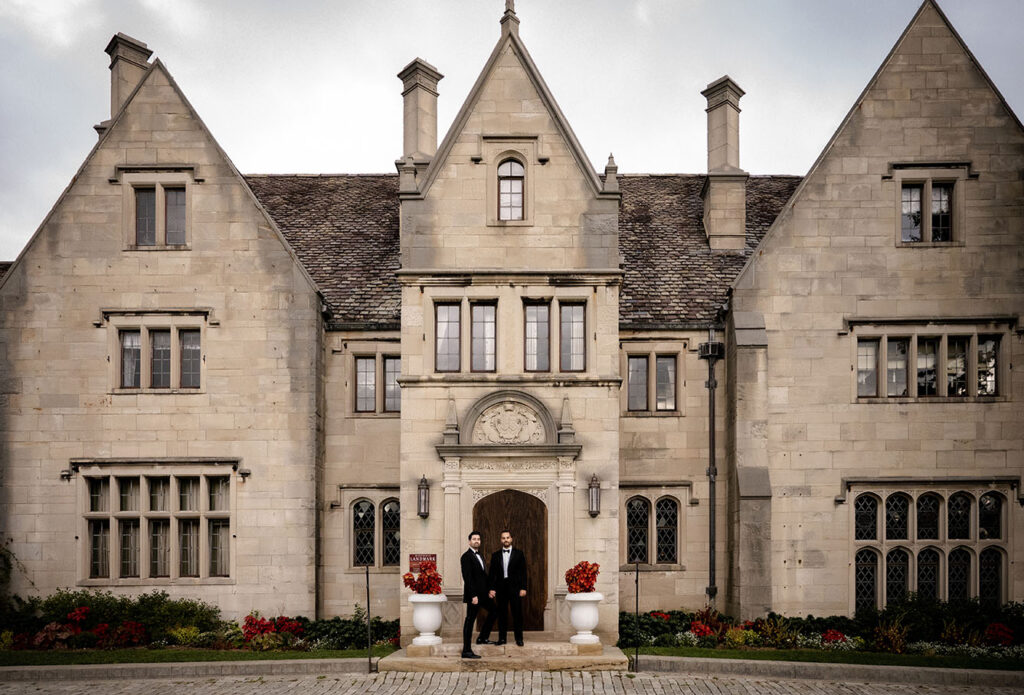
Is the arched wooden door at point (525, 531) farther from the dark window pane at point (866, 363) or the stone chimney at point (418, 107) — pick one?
the stone chimney at point (418, 107)

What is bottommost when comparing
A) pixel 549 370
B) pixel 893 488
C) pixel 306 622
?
pixel 306 622

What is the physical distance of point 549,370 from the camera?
72.0 feet

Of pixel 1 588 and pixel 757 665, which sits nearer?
pixel 757 665

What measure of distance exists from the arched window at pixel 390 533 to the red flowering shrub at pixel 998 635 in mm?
13226

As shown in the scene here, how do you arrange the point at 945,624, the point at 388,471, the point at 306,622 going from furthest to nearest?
the point at 388,471 < the point at 306,622 < the point at 945,624

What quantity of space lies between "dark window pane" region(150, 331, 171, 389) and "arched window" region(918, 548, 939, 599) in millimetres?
18087

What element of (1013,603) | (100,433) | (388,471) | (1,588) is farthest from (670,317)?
(1,588)

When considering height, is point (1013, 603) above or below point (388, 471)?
below

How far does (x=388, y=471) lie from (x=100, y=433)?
681cm

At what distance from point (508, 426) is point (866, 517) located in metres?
8.85

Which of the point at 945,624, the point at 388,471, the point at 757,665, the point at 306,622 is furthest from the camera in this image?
the point at 388,471

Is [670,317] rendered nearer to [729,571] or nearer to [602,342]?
[602,342]

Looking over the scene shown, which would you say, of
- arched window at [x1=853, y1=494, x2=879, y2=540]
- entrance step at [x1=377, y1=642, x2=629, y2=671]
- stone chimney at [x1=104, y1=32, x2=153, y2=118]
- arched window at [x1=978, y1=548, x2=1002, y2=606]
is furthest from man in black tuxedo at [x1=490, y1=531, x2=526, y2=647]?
stone chimney at [x1=104, y1=32, x2=153, y2=118]

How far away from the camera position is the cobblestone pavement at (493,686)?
16953 mm
